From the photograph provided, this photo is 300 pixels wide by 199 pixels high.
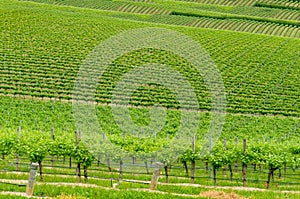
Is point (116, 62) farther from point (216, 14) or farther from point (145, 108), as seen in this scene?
point (216, 14)

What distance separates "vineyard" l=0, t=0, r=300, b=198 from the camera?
23.8 meters

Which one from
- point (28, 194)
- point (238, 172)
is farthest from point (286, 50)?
point (28, 194)

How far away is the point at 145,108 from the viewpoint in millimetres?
50625

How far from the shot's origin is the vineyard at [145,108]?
939 inches

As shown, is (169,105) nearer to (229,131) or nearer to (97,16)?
(229,131)

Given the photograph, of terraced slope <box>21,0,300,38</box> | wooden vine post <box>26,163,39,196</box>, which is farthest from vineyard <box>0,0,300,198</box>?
terraced slope <box>21,0,300,38</box>

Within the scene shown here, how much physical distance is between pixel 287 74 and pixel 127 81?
1990 cm

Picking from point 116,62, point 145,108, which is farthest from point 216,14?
point 145,108

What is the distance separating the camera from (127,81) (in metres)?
57.8

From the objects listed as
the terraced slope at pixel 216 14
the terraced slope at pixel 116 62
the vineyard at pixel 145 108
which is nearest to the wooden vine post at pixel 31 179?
the vineyard at pixel 145 108

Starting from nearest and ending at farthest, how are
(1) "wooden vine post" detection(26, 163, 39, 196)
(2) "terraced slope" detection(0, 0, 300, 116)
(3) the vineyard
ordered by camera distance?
1. (1) "wooden vine post" detection(26, 163, 39, 196)
2. (3) the vineyard
3. (2) "terraced slope" detection(0, 0, 300, 116)

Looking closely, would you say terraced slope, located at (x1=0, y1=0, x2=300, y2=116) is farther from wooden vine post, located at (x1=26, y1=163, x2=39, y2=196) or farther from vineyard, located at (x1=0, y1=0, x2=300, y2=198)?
wooden vine post, located at (x1=26, y1=163, x2=39, y2=196)

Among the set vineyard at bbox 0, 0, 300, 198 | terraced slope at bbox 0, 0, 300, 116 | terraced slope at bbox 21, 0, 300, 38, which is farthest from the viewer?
terraced slope at bbox 21, 0, 300, 38

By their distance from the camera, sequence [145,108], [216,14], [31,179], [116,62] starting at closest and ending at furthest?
[31,179] → [145,108] → [116,62] → [216,14]
